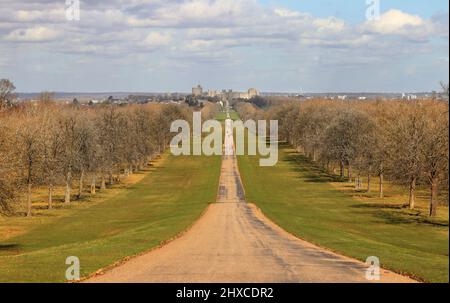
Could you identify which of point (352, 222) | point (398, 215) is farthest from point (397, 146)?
point (352, 222)

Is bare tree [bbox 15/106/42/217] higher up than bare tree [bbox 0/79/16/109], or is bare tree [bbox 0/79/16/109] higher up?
bare tree [bbox 0/79/16/109]

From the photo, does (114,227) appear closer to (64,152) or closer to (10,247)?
(10,247)

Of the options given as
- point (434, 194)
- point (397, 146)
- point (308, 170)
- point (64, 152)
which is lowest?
point (308, 170)

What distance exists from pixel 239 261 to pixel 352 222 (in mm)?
33719

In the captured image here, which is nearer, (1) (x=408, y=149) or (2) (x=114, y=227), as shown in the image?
(2) (x=114, y=227)

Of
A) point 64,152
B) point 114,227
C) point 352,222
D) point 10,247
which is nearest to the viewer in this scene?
point 10,247

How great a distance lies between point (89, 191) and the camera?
3647 inches

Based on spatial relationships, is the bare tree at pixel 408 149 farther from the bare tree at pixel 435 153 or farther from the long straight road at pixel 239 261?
the long straight road at pixel 239 261

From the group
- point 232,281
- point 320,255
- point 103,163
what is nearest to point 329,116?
point 103,163

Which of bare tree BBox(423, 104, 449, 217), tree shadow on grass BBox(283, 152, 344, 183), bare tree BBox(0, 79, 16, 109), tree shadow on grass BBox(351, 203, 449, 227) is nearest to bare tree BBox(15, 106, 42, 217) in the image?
tree shadow on grass BBox(351, 203, 449, 227)

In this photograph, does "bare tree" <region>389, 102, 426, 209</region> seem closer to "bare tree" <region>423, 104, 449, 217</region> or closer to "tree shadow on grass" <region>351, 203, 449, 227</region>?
"bare tree" <region>423, 104, 449, 217</region>

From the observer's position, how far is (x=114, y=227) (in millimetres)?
56719

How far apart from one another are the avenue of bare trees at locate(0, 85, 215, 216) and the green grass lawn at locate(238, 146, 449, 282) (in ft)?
68.6

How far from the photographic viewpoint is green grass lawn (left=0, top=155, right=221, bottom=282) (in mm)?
29125
